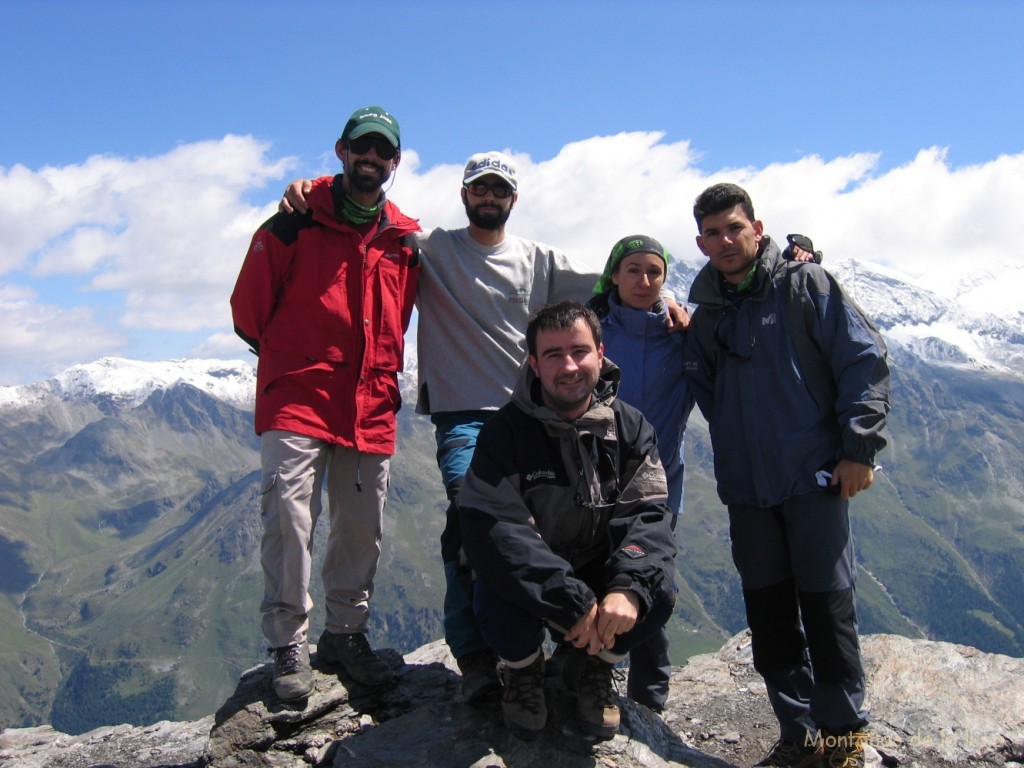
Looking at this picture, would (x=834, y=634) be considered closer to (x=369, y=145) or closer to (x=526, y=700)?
(x=526, y=700)

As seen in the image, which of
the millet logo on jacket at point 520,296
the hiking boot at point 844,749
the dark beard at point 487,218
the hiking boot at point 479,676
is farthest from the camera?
the millet logo on jacket at point 520,296

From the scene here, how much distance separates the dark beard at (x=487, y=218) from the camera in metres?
10.5

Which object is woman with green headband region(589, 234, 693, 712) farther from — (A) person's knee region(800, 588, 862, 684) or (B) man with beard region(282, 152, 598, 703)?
(A) person's knee region(800, 588, 862, 684)

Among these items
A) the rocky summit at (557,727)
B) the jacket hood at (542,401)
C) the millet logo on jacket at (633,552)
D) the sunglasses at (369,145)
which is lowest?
the rocky summit at (557,727)

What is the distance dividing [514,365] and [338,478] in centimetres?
265

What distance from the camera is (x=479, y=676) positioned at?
8.73 metres

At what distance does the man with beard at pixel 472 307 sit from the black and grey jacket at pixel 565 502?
1839 mm

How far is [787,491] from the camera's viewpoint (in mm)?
8945

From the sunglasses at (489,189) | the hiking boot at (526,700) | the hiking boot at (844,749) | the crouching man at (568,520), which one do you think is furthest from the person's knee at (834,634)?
the sunglasses at (489,189)

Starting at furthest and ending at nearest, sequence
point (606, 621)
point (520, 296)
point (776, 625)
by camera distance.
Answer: point (520, 296)
point (776, 625)
point (606, 621)

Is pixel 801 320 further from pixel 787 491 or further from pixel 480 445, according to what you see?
pixel 480 445

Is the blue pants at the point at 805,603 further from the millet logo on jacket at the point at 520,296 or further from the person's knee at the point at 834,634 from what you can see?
the millet logo on jacket at the point at 520,296

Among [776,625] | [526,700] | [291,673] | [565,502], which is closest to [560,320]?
[565,502]

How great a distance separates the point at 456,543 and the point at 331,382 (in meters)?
2.64
